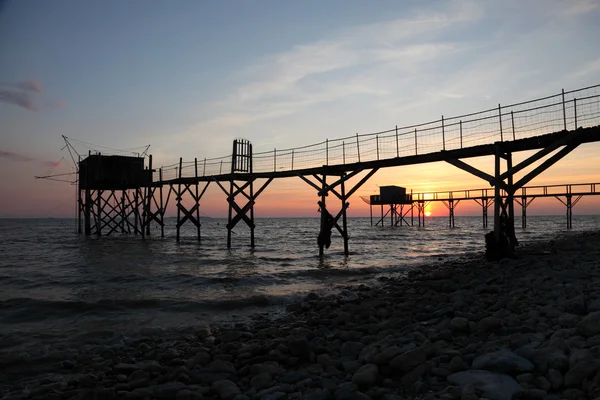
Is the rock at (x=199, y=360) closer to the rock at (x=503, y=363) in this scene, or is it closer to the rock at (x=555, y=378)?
the rock at (x=503, y=363)

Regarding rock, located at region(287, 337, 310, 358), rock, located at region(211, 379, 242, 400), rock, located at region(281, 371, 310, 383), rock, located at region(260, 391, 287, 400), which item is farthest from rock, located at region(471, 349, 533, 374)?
rock, located at region(211, 379, 242, 400)

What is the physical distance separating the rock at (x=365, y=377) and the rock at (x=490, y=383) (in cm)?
76

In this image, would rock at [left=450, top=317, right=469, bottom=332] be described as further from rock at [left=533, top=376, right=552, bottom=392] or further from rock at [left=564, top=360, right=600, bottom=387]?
rock at [left=564, top=360, right=600, bottom=387]

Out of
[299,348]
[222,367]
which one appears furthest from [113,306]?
[299,348]

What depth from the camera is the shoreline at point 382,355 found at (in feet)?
12.2

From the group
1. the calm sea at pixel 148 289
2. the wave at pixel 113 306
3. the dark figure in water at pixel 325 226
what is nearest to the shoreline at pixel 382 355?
the calm sea at pixel 148 289

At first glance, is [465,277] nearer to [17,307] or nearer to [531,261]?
[531,261]

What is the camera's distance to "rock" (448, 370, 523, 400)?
3.34 metres

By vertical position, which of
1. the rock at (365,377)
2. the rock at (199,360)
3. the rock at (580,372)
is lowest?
the rock at (199,360)

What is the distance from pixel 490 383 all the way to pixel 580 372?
0.72 m

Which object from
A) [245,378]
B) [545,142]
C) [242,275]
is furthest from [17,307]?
[545,142]

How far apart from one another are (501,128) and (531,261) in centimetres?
517

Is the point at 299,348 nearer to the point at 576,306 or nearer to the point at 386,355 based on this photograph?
the point at 386,355

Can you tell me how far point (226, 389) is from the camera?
4336 mm
